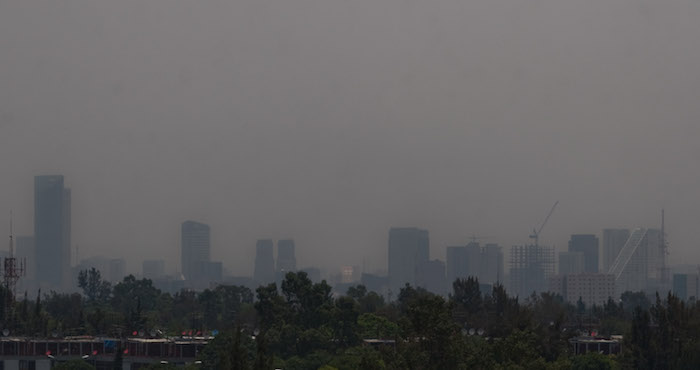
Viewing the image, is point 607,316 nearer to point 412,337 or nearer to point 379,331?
point 379,331

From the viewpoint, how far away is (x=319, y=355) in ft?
333

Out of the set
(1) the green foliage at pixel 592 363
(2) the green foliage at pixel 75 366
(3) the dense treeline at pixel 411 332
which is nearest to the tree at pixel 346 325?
(3) the dense treeline at pixel 411 332

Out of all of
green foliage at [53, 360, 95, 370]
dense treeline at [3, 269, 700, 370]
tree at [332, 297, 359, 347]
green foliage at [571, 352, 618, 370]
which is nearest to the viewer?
dense treeline at [3, 269, 700, 370]

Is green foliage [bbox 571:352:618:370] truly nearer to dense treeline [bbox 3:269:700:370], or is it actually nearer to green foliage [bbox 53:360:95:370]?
dense treeline [bbox 3:269:700:370]

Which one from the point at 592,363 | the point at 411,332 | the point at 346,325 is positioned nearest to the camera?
the point at 411,332

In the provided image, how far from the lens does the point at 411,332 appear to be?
64.4m

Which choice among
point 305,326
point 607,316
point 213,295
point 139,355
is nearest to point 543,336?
point 305,326

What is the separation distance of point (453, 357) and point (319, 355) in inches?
1562

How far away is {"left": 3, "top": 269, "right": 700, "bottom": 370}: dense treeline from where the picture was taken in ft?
208

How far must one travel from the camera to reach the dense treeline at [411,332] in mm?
63250

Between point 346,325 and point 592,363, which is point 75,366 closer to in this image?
point 346,325

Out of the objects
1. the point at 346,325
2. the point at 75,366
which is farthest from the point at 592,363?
the point at 75,366

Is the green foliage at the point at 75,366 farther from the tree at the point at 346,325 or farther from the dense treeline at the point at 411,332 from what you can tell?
the tree at the point at 346,325

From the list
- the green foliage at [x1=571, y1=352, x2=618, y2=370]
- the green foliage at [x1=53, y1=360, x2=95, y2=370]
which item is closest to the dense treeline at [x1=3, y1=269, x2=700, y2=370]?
the green foliage at [x1=571, y1=352, x2=618, y2=370]
